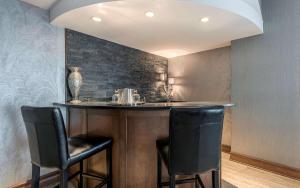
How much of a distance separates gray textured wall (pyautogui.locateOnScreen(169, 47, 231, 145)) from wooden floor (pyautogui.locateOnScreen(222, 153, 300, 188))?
0.87 metres

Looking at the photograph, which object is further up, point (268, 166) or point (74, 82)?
point (74, 82)

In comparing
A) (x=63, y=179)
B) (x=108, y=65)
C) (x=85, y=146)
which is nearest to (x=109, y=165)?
(x=85, y=146)

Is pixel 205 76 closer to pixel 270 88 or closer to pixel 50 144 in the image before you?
pixel 270 88

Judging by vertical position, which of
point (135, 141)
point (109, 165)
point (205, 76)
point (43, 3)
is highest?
point (43, 3)

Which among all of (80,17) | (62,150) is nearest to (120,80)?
(80,17)

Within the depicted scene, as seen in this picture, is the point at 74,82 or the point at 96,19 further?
the point at 74,82

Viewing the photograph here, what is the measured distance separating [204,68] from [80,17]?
9.11 ft

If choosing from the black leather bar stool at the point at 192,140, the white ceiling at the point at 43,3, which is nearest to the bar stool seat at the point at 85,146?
the black leather bar stool at the point at 192,140

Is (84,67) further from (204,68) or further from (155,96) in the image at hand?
(204,68)

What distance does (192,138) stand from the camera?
4.70 ft

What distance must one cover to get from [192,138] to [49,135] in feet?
3.54

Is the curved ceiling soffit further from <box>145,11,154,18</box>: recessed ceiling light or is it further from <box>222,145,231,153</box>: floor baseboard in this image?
<box>222,145,231,153</box>: floor baseboard

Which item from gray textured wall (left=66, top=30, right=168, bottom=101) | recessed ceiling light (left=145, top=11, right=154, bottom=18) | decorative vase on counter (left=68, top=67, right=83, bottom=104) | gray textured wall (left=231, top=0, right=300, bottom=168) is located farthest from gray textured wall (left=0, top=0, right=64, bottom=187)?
gray textured wall (left=231, top=0, right=300, bottom=168)

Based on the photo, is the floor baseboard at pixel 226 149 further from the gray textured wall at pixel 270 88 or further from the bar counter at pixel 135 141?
the bar counter at pixel 135 141
